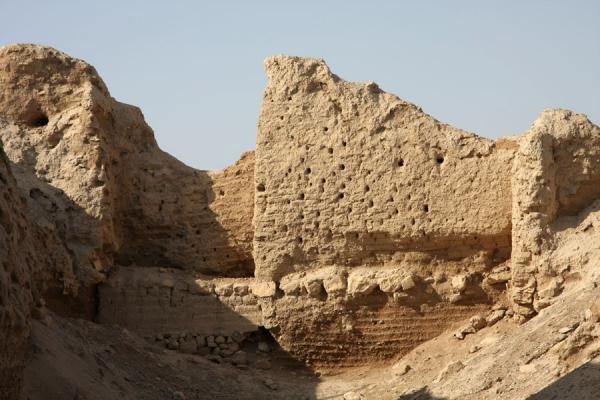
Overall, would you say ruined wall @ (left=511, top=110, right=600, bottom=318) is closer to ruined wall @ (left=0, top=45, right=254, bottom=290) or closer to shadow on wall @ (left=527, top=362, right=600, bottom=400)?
shadow on wall @ (left=527, top=362, right=600, bottom=400)

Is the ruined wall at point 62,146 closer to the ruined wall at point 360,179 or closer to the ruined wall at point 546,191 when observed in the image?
the ruined wall at point 360,179

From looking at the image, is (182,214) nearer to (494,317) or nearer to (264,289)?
(264,289)

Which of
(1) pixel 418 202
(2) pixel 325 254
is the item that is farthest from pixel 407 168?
(2) pixel 325 254

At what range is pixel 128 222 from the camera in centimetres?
1702

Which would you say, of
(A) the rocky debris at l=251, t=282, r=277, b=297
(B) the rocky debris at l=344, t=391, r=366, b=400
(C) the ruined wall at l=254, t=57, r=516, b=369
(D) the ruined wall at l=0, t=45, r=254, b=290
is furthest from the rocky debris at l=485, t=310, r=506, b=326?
(D) the ruined wall at l=0, t=45, r=254, b=290

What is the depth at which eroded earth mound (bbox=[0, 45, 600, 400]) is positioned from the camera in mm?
15062

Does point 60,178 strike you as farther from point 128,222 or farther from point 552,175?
point 552,175

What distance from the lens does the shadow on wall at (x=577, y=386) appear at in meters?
11.3

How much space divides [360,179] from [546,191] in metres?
2.25

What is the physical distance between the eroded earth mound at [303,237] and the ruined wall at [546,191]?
0.02 meters

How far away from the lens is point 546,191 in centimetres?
1509

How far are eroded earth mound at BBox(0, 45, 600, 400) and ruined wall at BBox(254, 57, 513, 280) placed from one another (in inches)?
0.7

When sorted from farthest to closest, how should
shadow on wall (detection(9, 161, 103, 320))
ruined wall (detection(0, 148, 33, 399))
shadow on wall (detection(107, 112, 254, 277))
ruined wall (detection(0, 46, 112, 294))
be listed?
shadow on wall (detection(107, 112, 254, 277)) → ruined wall (detection(0, 46, 112, 294)) → shadow on wall (detection(9, 161, 103, 320)) → ruined wall (detection(0, 148, 33, 399))

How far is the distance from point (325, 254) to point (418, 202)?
1304mm
